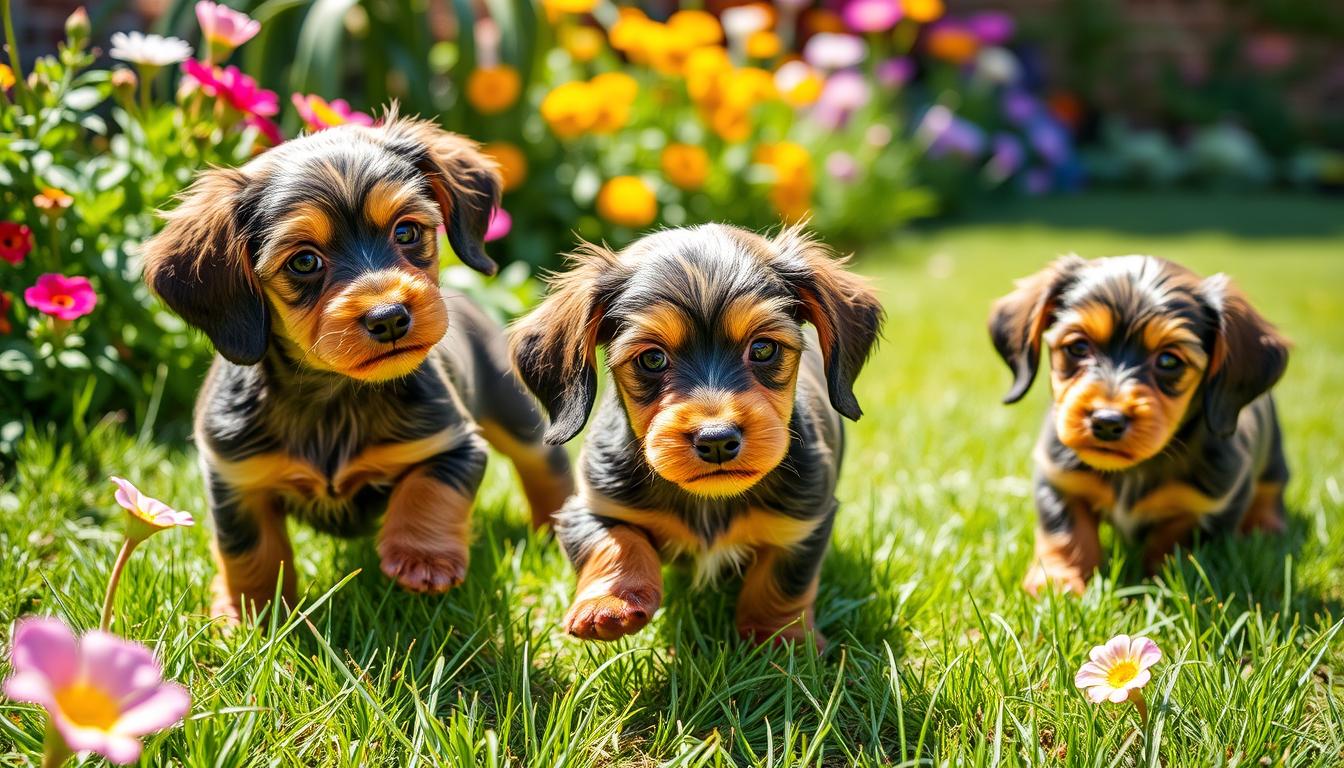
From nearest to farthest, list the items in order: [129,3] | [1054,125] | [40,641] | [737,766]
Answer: [40,641] < [737,766] < [129,3] < [1054,125]

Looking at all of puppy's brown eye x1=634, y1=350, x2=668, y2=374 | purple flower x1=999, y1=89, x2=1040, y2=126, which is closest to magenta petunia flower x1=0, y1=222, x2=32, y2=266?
puppy's brown eye x1=634, y1=350, x2=668, y2=374

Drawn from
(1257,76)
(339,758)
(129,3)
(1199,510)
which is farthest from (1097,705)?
(1257,76)

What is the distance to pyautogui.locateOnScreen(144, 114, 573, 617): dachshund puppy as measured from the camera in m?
2.90

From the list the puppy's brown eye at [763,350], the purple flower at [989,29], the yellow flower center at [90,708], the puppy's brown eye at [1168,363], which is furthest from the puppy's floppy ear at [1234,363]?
the purple flower at [989,29]

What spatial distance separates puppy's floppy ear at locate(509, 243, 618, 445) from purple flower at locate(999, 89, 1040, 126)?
398 inches

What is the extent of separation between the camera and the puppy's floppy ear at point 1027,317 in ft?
12.0

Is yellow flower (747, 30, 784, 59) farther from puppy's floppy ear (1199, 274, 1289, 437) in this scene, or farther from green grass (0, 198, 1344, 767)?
puppy's floppy ear (1199, 274, 1289, 437)

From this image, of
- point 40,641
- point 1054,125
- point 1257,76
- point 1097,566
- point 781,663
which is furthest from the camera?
point 1257,76

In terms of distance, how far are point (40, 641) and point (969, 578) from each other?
2.73 metres

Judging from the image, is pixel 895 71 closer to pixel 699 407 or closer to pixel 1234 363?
pixel 1234 363

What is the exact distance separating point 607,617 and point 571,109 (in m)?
4.51

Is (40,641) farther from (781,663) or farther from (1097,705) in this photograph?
(1097,705)

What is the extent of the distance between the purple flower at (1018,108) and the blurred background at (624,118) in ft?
0.12

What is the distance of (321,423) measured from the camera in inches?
126
